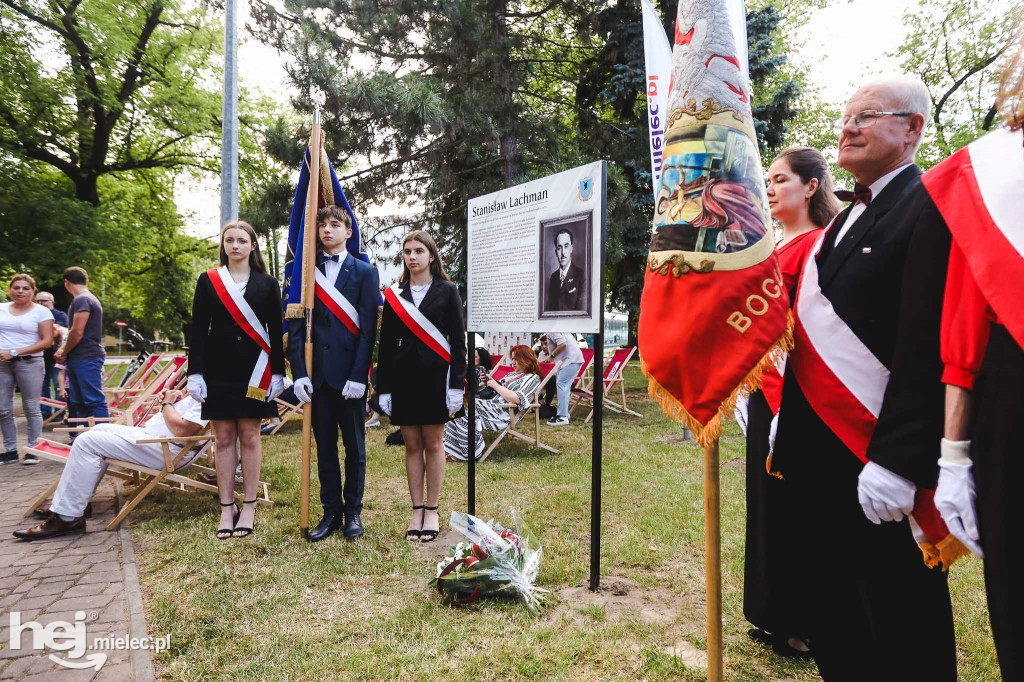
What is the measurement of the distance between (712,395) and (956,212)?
0.82m

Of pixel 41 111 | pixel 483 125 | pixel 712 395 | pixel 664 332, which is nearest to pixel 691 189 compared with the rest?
pixel 664 332

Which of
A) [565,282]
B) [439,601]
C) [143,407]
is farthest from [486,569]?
[143,407]

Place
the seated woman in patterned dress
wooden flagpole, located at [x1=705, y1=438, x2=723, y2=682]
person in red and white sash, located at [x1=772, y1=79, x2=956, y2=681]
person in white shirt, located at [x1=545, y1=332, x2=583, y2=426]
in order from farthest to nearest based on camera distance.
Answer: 1. person in white shirt, located at [x1=545, y1=332, x2=583, y2=426]
2. the seated woman in patterned dress
3. wooden flagpole, located at [x1=705, y1=438, x2=723, y2=682]
4. person in red and white sash, located at [x1=772, y1=79, x2=956, y2=681]

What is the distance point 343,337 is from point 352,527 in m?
1.35

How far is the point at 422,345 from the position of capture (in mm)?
3955

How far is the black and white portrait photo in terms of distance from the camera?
326 centimetres

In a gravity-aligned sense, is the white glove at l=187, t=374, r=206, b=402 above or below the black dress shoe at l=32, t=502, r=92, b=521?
above

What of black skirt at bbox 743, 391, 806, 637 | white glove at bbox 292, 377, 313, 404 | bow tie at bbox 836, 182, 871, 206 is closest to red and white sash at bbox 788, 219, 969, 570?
bow tie at bbox 836, 182, 871, 206

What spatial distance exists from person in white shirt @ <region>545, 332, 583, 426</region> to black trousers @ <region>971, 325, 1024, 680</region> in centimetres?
698

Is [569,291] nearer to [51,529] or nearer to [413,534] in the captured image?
[413,534]

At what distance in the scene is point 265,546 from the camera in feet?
12.7

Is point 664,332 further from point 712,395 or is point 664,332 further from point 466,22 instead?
point 466,22

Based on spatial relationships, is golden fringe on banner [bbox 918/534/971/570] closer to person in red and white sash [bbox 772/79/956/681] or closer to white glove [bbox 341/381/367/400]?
person in red and white sash [bbox 772/79/956/681]

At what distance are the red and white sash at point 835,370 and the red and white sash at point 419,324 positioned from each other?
8.31 ft
